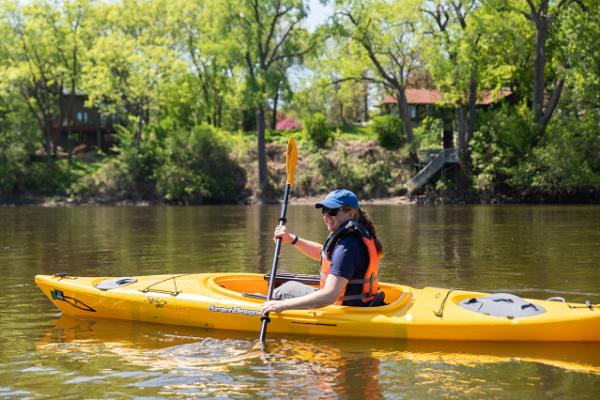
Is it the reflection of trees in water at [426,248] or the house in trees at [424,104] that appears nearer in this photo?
the reflection of trees in water at [426,248]

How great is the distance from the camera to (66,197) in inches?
1543

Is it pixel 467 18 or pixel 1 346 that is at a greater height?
pixel 467 18

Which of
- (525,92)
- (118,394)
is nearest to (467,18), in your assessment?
(525,92)

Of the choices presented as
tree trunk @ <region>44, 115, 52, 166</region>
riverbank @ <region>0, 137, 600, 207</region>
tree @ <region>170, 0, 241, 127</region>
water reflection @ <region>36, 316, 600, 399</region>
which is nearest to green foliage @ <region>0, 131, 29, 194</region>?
riverbank @ <region>0, 137, 600, 207</region>

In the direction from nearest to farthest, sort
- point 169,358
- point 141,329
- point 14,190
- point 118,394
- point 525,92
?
point 118,394 → point 169,358 → point 141,329 → point 525,92 → point 14,190

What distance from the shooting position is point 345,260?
6.30 meters

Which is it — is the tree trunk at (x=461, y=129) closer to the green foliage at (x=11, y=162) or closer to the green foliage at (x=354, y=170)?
the green foliage at (x=354, y=170)

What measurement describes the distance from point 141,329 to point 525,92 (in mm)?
33451

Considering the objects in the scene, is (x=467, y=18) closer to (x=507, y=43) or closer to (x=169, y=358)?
(x=507, y=43)

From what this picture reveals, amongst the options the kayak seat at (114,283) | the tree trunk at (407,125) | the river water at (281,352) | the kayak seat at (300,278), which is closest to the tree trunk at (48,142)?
the tree trunk at (407,125)

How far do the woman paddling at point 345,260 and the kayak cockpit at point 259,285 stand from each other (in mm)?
428

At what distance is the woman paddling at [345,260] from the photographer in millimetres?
6320

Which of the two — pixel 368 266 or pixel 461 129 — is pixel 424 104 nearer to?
pixel 461 129

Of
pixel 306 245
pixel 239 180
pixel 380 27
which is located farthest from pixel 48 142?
pixel 306 245
